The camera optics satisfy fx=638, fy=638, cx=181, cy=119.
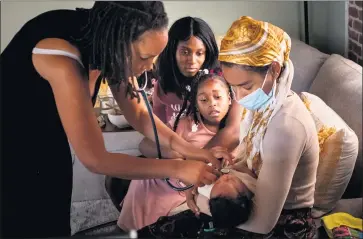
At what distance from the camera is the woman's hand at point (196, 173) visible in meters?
1.64

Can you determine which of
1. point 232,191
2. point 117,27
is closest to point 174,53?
point 117,27

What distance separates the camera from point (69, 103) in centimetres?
158

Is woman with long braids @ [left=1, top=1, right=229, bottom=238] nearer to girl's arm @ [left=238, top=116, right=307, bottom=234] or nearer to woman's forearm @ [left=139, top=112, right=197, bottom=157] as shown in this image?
woman's forearm @ [left=139, top=112, right=197, bottom=157]

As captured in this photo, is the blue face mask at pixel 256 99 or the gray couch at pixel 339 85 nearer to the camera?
the blue face mask at pixel 256 99

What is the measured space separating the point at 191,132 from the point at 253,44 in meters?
0.28

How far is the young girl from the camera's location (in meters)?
1.63

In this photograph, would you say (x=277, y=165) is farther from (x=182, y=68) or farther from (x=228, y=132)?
(x=182, y=68)

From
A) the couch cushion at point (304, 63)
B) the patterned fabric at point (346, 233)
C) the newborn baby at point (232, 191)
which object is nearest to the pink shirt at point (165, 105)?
the newborn baby at point (232, 191)

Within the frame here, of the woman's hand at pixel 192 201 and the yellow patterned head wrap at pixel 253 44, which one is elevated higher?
the yellow patterned head wrap at pixel 253 44

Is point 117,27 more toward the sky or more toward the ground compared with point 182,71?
more toward the sky

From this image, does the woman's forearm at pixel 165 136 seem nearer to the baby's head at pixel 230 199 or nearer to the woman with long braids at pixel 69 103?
the woman with long braids at pixel 69 103

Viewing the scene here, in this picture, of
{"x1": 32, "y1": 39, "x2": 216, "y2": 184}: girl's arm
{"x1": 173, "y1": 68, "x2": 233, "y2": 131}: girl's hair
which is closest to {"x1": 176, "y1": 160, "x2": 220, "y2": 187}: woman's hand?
{"x1": 32, "y1": 39, "x2": 216, "y2": 184}: girl's arm

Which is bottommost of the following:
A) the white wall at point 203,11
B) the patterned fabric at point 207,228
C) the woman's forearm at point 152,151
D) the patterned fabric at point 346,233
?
the patterned fabric at point 346,233

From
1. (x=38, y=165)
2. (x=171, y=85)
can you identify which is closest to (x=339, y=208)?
(x=171, y=85)
